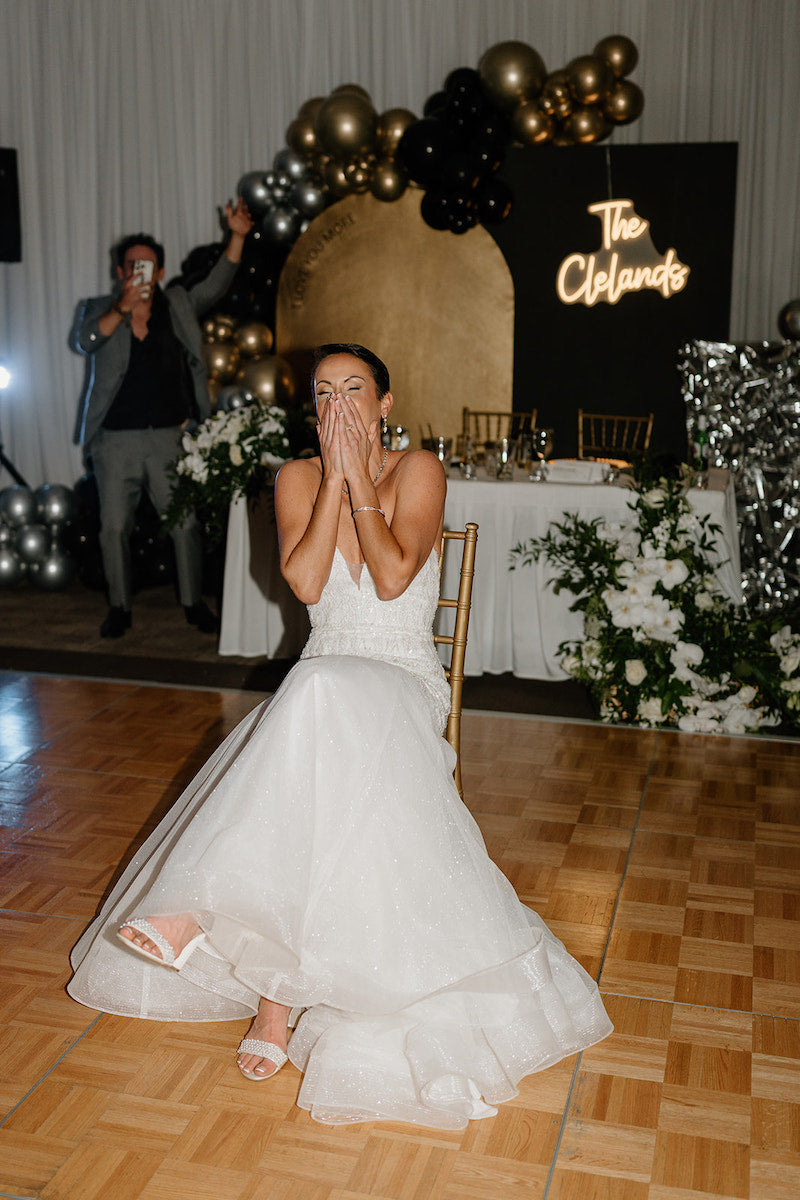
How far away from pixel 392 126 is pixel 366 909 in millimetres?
5530

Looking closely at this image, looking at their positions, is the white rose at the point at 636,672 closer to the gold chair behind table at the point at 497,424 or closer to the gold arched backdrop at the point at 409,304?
the gold chair behind table at the point at 497,424

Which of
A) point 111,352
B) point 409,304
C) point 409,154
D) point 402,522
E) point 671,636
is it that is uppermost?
point 409,154

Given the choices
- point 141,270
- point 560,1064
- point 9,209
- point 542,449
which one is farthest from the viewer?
point 9,209

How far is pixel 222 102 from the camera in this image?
25.5ft

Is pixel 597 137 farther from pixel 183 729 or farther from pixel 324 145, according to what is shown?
pixel 183 729

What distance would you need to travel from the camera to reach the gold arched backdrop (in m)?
7.07

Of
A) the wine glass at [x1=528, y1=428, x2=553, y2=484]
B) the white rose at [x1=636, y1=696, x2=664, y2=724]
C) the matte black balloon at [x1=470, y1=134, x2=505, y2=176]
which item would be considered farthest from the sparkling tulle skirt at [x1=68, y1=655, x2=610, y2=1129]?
the matte black balloon at [x1=470, y1=134, x2=505, y2=176]

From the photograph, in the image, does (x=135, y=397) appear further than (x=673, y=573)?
Yes

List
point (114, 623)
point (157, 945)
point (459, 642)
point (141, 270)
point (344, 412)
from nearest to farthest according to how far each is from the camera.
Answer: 1. point (157, 945)
2. point (344, 412)
3. point (459, 642)
4. point (141, 270)
5. point (114, 623)

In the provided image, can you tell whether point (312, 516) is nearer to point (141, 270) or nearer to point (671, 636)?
point (671, 636)

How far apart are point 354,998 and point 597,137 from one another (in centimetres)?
573

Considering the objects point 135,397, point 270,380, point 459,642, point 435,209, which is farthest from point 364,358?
point 435,209

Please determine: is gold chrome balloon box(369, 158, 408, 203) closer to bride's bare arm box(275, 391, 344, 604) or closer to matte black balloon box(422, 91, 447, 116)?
matte black balloon box(422, 91, 447, 116)

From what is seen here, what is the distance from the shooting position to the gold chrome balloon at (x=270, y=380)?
6.65 meters
